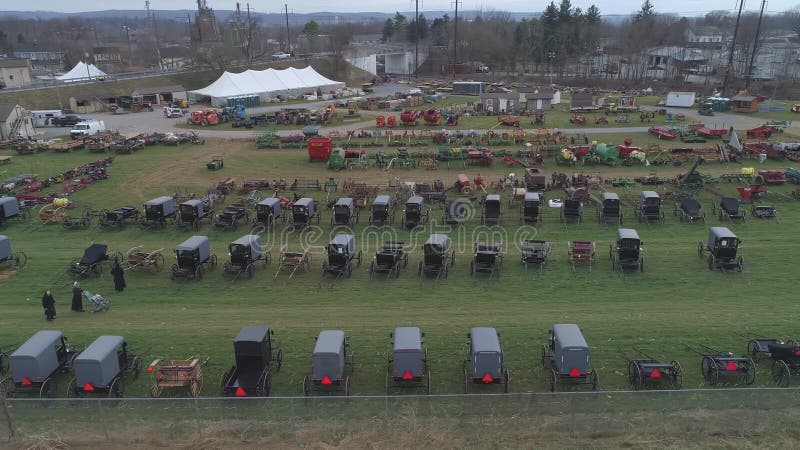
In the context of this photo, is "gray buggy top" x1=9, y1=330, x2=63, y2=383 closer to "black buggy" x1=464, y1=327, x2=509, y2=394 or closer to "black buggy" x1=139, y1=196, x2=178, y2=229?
"black buggy" x1=464, y1=327, x2=509, y2=394

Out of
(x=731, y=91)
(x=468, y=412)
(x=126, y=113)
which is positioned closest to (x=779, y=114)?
(x=731, y=91)

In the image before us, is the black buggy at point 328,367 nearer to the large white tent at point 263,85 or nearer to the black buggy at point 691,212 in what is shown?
the black buggy at point 691,212

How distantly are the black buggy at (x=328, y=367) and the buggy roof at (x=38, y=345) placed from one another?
288 inches

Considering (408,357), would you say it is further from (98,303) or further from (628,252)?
(98,303)

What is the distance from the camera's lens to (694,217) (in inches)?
1173

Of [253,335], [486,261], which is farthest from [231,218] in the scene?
[253,335]

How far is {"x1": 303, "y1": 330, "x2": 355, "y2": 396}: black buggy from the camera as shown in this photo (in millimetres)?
15211

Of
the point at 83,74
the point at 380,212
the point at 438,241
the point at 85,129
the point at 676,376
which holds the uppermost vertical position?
the point at 83,74

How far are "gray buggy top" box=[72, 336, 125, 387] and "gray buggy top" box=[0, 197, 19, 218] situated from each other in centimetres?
1983

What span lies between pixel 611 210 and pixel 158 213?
78.8 feet

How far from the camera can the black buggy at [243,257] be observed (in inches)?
932

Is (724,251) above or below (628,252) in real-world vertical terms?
above

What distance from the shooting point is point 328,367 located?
15.3 meters

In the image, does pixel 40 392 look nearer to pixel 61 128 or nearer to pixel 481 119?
pixel 481 119
